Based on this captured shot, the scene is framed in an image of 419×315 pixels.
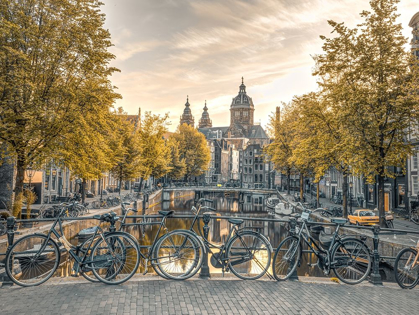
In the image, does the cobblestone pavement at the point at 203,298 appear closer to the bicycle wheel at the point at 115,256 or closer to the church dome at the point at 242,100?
the bicycle wheel at the point at 115,256

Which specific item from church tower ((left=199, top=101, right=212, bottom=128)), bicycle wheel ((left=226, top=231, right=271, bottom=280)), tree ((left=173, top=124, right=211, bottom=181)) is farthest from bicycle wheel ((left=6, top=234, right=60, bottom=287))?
church tower ((left=199, top=101, right=212, bottom=128))

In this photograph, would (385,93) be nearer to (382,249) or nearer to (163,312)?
(382,249)

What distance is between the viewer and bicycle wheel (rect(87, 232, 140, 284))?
5961mm

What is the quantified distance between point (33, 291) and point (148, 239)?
1659 centimetres

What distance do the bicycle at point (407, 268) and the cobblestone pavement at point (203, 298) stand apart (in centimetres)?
33

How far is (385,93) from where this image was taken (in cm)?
1750

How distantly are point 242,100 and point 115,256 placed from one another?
150755 mm

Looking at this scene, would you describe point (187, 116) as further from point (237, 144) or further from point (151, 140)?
point (151, 140)

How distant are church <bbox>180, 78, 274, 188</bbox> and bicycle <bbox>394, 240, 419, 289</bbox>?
72973 millimetres

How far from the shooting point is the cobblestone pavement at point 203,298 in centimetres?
484

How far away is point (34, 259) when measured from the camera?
6176mm

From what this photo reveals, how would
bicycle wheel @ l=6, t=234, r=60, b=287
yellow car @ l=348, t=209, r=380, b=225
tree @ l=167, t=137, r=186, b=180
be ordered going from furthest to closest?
tree @ l=167, t=137, r=186, b=180 < yellow car @ l=348, t=209, r=380, b=225 < bicycle wheel @ l=6, t=234, r=60, b=287

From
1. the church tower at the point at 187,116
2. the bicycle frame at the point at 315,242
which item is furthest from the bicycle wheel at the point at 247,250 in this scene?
the church tower at the point at 187,116

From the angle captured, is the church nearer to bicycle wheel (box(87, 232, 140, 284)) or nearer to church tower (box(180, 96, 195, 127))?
church tower (box(180, 96, 195, 127))
